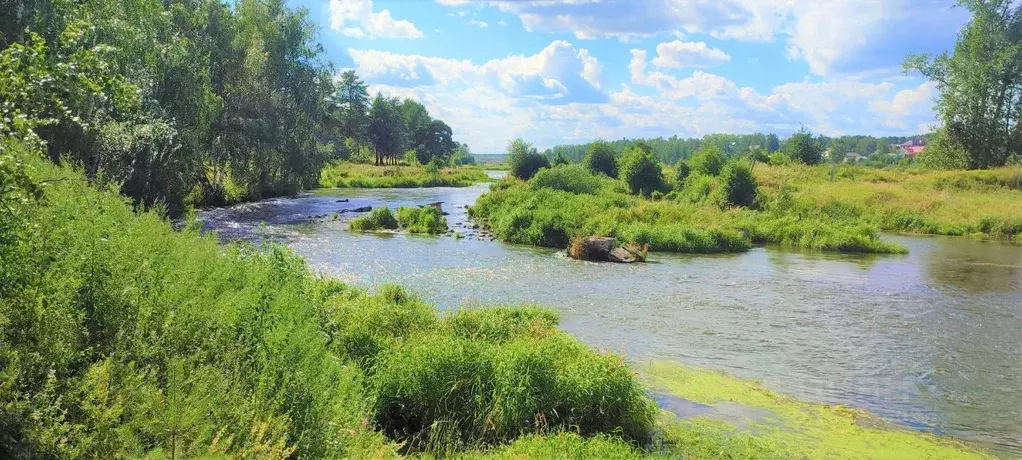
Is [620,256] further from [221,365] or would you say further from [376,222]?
Answer: [221,365]

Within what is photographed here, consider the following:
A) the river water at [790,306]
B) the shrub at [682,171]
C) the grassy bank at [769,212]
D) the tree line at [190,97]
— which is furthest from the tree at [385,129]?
the river water at [790,306]

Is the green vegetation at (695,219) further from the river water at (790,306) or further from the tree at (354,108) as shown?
the tree at (354,108)

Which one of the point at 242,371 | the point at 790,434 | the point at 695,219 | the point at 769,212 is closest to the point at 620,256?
the point at 695,219

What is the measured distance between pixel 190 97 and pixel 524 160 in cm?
3852

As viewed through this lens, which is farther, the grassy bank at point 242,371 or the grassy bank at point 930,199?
the grassy bank at point 930,199

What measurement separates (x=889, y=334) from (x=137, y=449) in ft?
57.6

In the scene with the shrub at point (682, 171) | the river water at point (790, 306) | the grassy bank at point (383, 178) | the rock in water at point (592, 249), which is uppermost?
the shrub at point (682, 171)

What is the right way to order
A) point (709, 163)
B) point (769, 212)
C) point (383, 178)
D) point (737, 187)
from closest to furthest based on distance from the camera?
point (769, 212) < point (737, 187) < point (709, 163) < point (383, 178)

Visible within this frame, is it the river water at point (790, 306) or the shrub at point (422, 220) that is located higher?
the shrub at point (422, 220)

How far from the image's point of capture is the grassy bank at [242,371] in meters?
5.81

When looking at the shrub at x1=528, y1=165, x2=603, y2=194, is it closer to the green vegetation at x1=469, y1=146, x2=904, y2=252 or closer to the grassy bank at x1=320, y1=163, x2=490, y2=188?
the green vegetation at x1=469, y1=146, x2=904, y2=252

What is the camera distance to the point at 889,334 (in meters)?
17.1

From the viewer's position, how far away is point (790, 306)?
20.1 m

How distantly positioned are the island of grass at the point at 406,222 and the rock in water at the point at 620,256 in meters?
10.9
